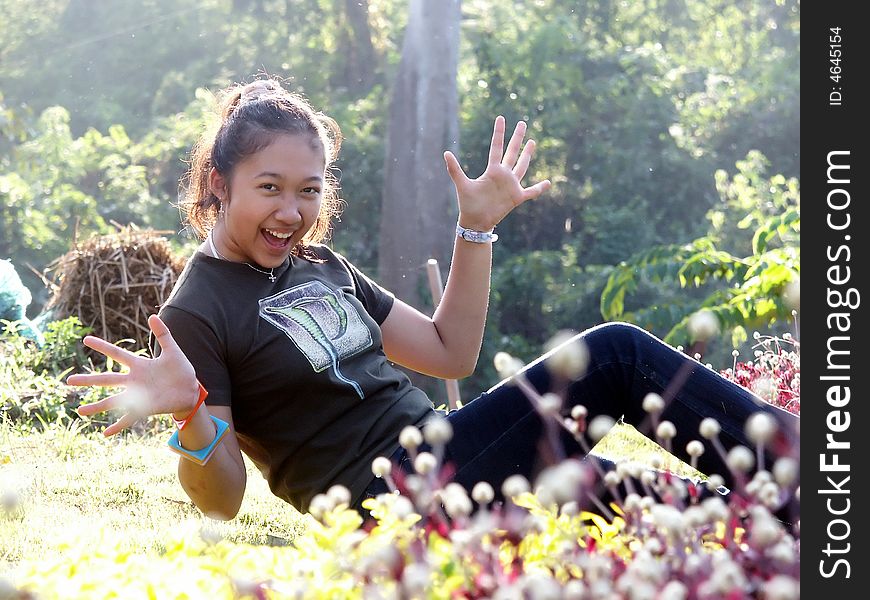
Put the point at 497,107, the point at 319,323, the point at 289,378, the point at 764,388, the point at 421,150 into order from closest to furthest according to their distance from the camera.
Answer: the point at 289,378, the point at 319,323, the point at 764,388, the point at 421,150, the point at 497,107

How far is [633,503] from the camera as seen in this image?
1370 millimetres

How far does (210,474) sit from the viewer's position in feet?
7.09

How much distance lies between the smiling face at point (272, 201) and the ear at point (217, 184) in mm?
24

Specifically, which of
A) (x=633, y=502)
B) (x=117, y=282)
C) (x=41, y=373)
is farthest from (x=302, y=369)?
(x=117, y=282)

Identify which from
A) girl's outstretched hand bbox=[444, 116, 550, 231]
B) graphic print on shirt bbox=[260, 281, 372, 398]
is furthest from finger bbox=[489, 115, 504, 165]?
graphic print on shirt bbox=[260, 281, 372, 398]

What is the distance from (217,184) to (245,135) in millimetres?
142

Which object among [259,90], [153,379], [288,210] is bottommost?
[153,379]

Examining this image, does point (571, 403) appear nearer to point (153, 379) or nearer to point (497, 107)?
point (153, 379)

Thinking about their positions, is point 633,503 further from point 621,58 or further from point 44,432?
point 621,58

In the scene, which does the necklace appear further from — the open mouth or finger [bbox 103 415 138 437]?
finger [bbox 103 415 138 437]

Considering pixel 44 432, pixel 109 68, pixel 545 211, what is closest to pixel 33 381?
pixel 44 432

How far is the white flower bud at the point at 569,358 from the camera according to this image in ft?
7.68
